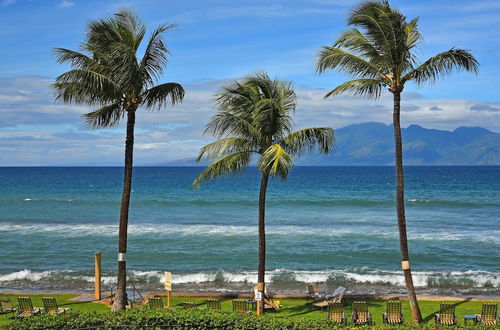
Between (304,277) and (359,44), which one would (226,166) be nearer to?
(359,44)

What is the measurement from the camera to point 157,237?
44094mm

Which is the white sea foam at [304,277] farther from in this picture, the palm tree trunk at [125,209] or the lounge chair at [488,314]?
the palm tree trunk at [125,209]

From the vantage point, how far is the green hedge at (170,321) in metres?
14.9

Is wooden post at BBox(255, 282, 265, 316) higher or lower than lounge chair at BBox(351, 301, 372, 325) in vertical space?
higher

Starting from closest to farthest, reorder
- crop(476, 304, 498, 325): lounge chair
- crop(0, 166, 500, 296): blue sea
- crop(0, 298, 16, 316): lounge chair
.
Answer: crop(476, 304, 498, 325): lounge chair
crop(0, 298, 16, 316): lounge chair
crop(0, 166, 500, 296): blue sea

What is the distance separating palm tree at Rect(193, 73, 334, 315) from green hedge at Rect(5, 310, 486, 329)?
3.66 metres

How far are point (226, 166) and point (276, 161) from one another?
8.12 ft

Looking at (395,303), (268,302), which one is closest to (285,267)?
(268,302)

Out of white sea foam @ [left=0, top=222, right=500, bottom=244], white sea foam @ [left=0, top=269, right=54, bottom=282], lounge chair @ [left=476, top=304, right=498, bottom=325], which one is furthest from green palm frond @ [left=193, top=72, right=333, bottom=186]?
white sea foam @ [left=0, top=222, right=500, bottom=244]

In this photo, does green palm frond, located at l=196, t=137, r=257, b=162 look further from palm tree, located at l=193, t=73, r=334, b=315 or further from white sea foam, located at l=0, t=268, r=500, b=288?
white sea foam, located at l=0, t=268, r=500, b=288

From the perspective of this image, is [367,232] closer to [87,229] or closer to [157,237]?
[157,237]

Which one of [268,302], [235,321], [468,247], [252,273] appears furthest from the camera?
[468,247]

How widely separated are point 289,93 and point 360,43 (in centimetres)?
305

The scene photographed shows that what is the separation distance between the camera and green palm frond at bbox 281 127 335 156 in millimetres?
18812
